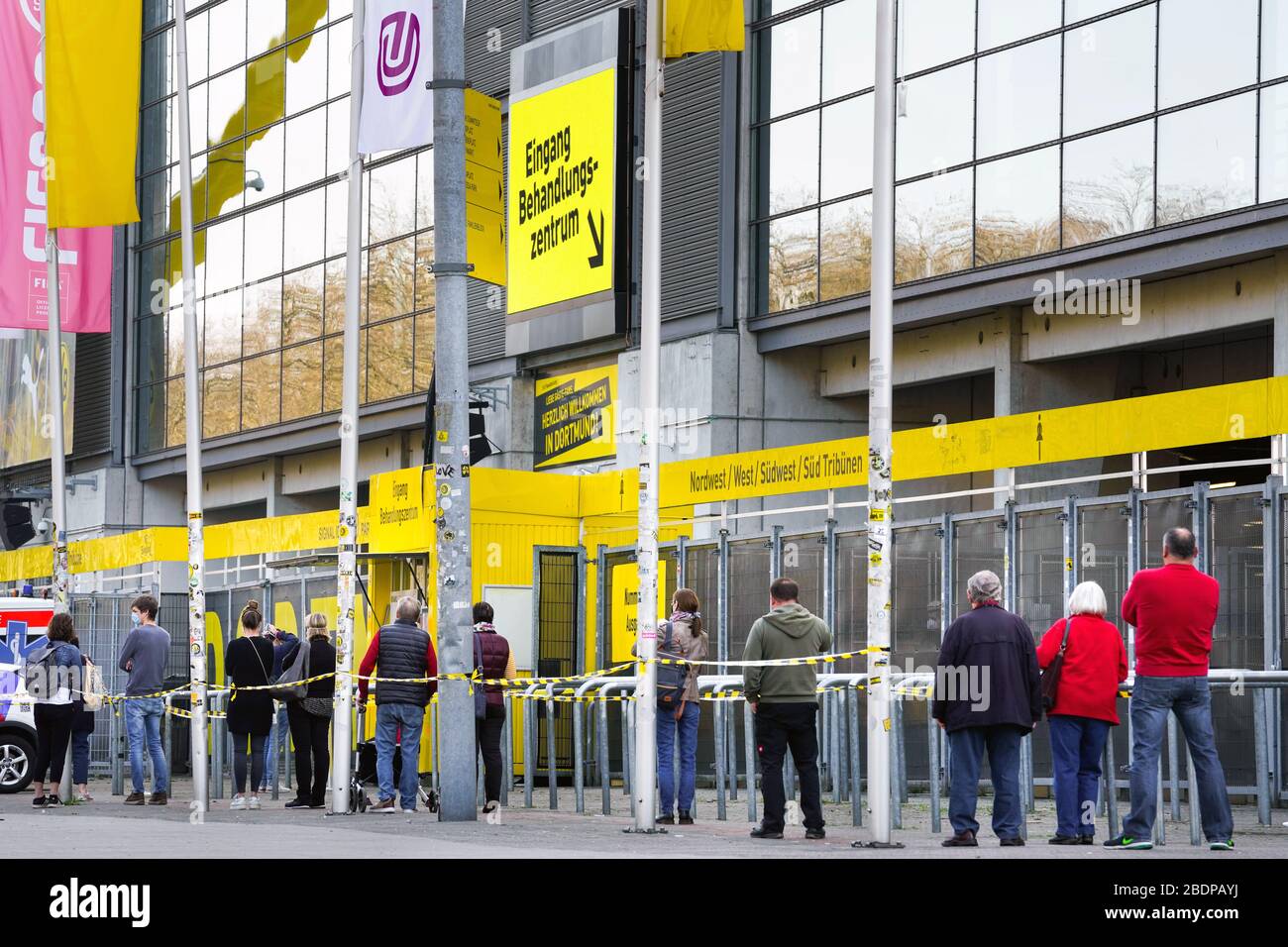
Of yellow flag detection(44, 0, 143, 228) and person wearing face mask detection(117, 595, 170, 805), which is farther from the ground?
yellow flag detection(44, 0, 143, 228)

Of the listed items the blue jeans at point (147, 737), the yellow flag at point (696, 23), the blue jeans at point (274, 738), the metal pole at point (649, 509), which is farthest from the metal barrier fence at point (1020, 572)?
the yellow flag at point (696, 23)

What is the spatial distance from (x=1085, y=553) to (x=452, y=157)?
663 centimetres

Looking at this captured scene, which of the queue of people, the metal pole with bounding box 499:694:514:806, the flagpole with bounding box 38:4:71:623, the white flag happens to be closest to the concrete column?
the metal pole with bounding box 499:694:514:806

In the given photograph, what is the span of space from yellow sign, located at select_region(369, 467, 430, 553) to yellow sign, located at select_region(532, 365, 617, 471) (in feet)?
25.1

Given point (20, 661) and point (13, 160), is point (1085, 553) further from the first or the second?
point (13, 160)

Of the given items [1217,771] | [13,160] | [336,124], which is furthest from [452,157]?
[336,124]

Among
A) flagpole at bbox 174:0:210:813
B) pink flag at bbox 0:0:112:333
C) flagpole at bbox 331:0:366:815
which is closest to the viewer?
flagpole at bbox 174:0:210:813

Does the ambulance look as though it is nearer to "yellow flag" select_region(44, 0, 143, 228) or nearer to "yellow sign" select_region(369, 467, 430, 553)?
"yellow sign" select_region(369, 467, 430, 553)

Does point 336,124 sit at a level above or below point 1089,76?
above

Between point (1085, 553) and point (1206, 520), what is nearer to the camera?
point (1206, 520)

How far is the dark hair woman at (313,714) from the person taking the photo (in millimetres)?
19359

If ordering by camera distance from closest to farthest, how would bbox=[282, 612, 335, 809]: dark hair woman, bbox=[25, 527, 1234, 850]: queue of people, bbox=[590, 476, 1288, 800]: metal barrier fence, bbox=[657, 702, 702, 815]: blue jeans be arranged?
1. bbox=[25, 527, 1234, 850]: queue of people
2. bbox=[590, 476, 1288, 800]: metal barrier fence
3. bbox=[657, 702, 702, 815]: blue jeans
4. bbox=[282, 612, 335, 809]: dark hair woman

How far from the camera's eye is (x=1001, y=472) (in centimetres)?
2633

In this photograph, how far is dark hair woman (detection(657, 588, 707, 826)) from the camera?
55.1 feet
